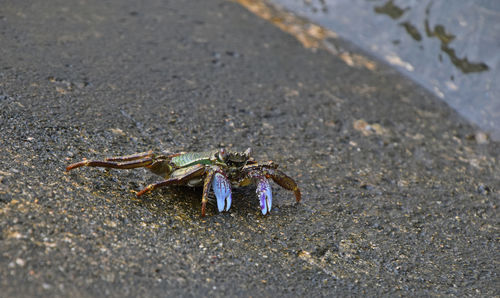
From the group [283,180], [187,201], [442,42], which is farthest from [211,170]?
[442,42]

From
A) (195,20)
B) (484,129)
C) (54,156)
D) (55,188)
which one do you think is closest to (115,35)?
(195,20)

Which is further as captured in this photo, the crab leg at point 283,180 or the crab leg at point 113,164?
the crab leg at point 283,180

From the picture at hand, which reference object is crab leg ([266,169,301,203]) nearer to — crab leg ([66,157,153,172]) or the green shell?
the green shell

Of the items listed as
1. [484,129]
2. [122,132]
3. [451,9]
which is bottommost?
[484,129]

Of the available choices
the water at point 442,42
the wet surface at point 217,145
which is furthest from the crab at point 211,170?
the water at point 442,42

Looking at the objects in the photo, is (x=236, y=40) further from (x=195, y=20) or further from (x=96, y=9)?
(x=96, y=9)

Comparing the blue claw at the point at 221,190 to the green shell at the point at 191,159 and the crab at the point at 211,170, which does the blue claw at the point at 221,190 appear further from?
the green shell at the point at 191,159
